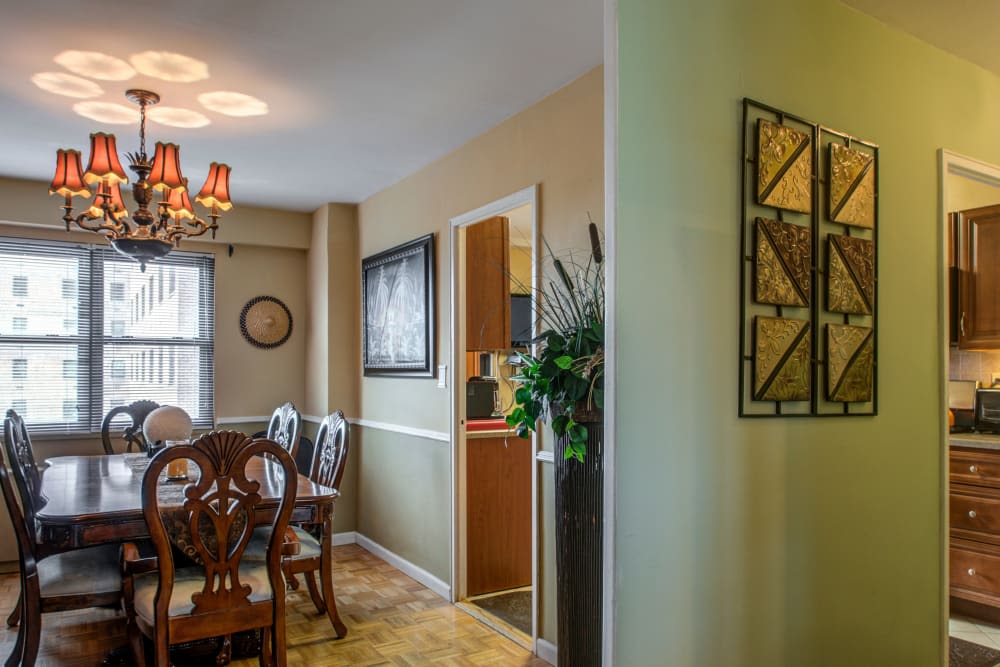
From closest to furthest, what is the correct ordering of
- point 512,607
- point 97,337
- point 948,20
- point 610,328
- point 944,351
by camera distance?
point 610,328 → point 948,20 → point 944,351 → point 512,607 → point 97,337

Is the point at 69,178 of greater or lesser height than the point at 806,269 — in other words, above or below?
above

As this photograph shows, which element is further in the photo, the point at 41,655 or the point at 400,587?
the point at 400,587

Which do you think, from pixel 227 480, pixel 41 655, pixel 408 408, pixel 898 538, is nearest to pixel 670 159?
pixel 898 538

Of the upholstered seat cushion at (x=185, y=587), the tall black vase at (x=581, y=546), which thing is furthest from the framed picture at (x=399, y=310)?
the tall black vase at (x=581, y=546)

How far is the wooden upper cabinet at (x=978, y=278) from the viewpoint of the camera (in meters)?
3.76

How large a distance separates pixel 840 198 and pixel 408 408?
9.17ft

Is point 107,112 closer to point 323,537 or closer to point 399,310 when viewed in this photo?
point 399,310

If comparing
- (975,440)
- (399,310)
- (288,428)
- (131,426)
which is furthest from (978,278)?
(131,426)

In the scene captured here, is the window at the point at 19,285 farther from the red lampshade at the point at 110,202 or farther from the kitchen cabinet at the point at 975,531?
the kitchen cabinet at the point at 975,531

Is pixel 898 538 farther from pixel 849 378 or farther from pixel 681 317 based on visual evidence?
pixel 681 317

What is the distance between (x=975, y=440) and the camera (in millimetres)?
3469

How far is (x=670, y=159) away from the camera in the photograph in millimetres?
1909

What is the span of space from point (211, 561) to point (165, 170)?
165cm

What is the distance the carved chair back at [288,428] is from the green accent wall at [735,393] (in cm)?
218
